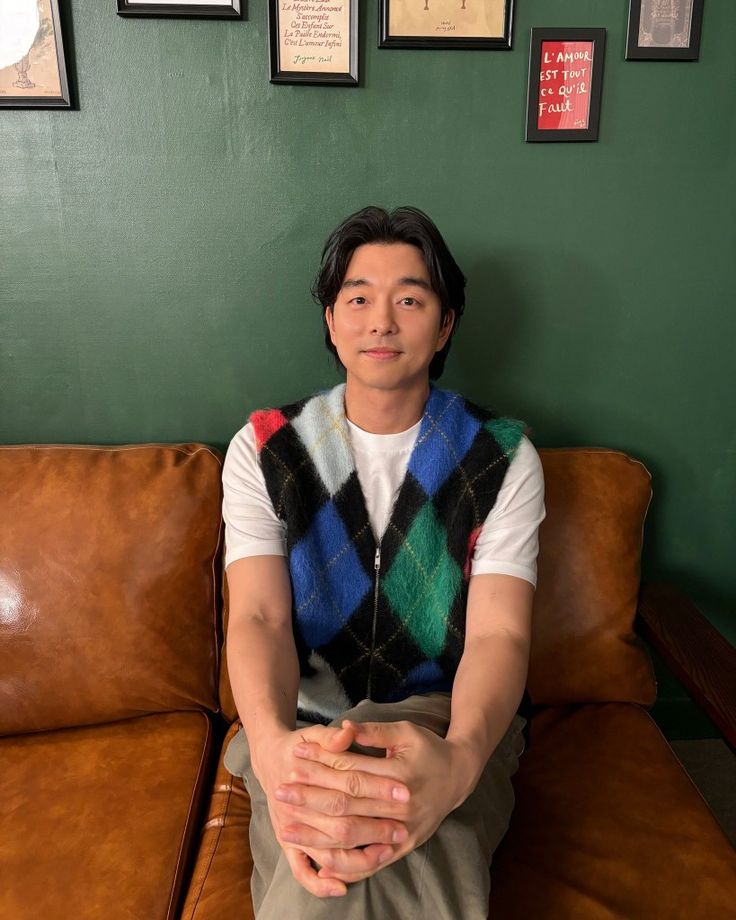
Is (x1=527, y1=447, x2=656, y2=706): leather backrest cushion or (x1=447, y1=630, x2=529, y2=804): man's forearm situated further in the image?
(x1=527, y1=447, x2=656, y2=706): leather backrest cushion

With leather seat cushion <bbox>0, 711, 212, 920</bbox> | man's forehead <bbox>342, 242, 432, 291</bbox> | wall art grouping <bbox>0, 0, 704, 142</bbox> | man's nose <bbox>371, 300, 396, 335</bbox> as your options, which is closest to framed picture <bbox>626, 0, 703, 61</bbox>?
wall art grouping <bbox>0, 0, 704, 142</bbox>

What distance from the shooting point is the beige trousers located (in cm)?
91

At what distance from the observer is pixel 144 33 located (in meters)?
1.41

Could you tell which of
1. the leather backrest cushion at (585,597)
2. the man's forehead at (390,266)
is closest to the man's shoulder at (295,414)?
the man's forehead at (390,266)

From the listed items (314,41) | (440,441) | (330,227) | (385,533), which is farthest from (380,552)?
(314,41)

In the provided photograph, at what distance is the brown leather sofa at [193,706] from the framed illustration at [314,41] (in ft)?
2.78

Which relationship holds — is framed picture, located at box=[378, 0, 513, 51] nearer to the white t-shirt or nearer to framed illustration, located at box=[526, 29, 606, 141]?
framed illustration, located at box=[526, 29, 606, 141]

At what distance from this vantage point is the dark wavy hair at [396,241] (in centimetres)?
127

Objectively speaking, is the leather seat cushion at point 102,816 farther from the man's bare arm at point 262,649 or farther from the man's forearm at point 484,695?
the man's forearm at point 484,695

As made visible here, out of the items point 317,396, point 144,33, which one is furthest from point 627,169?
point 144,33

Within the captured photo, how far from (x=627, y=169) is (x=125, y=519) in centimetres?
137

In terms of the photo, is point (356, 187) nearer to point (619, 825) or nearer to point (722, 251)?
point (722, 251)

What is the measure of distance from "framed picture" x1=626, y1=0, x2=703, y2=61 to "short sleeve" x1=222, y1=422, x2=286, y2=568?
1203mm

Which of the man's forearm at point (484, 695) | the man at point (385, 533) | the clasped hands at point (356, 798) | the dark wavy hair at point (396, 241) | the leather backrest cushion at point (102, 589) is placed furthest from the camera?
the leather backrest cushion at point (102, 589)
